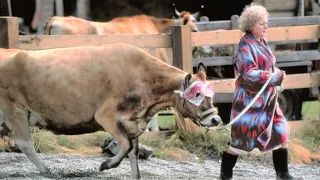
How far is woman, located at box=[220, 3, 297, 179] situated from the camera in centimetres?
688

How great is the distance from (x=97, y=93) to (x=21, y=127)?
87 centimetres

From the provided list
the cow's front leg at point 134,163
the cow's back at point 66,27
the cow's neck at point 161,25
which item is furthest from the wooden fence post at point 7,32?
the cow's neck at point 161,25

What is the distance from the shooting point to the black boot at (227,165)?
7266mm

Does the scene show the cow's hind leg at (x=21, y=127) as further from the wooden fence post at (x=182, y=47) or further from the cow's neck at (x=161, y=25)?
the cow's neck at (x=161, y=25)

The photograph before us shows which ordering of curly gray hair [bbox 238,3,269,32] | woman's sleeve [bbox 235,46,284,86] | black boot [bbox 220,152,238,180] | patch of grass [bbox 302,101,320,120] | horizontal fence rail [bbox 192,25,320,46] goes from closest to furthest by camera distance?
1. woman's sleeve [bbox 235,46,284,86]
2. curly gray hair [bbox 238,3,269,32]
3. black boot [bbox 220,152,238,180]
4. horizontal fence rail [bbox 192,25,320,46]
5. patch of grass [bbox 302,101,320,120]

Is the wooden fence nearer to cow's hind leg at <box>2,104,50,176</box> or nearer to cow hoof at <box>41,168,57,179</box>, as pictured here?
cow's hind leg at <box>2,104,50,176</box>

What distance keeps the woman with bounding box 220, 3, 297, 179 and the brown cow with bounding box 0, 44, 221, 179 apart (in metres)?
0.31

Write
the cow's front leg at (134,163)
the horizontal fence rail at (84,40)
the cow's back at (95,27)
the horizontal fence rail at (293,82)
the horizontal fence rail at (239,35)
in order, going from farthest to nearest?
1. the cow's back at (95,27)
2. the horizontal fence rail at (293,82)
3. the horizontal fence rail at (239,35)
4. the horizontal fence rail at (84,40)
5. the cow's front leg at (134,163)

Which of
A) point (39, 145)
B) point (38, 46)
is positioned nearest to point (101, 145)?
point (39, 145)

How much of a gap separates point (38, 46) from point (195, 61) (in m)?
3.56

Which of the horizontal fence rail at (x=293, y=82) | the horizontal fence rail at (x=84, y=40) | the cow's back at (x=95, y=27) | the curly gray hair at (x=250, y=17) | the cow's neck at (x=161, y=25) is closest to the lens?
the curly gray hair at (x=250, y=17)

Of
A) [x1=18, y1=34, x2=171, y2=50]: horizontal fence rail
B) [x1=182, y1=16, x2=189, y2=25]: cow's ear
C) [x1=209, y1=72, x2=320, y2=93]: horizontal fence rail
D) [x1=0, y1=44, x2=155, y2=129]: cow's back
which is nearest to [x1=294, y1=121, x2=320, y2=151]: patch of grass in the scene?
[x1=209, y1=72, x2=320, y2=93]: horizontal fence rail

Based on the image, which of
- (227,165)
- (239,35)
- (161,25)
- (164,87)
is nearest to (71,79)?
(164,87)

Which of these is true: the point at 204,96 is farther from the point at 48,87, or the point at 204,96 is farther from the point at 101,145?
the point at 101,145
